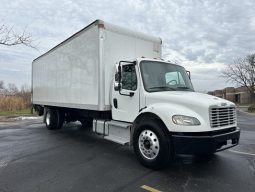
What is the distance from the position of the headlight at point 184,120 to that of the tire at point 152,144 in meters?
0.38

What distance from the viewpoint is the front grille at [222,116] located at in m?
5.04

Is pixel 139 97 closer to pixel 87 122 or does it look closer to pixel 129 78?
pixel 129 78

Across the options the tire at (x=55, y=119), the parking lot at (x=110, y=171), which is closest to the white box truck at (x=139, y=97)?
the parking lot at (x=110, y=171)

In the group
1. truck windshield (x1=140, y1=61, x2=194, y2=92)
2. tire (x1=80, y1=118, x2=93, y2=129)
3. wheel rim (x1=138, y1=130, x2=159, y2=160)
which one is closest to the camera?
wheel rim (x1=138, y1=130, x2=159, y2=160)

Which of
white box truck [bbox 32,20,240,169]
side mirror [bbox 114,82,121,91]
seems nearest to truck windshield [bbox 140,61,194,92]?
white box truck [bbox 32,20,240,169]

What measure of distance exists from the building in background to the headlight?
5503 centimetres

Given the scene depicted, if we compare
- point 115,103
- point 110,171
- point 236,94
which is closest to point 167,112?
point 110,171

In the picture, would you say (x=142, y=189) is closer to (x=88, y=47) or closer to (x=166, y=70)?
(x=166, y=70)

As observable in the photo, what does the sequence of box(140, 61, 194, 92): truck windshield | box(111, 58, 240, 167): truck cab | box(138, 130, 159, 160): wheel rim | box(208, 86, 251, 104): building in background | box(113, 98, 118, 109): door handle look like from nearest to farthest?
box(111, 58, 240, 167): truck cab < box(138, 130, 159, 160): wheel rim < box(140, 61, 194, 92): truck windshield < box(113, 98, 118, 109): door handle < box(208, 86, 251, 104): building in background

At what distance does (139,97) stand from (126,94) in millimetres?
472

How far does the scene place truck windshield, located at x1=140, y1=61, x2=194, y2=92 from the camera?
242 inches

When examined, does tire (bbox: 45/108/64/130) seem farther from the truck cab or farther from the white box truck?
the truck cab

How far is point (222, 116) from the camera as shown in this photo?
5281mm

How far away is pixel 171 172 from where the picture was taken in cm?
521
